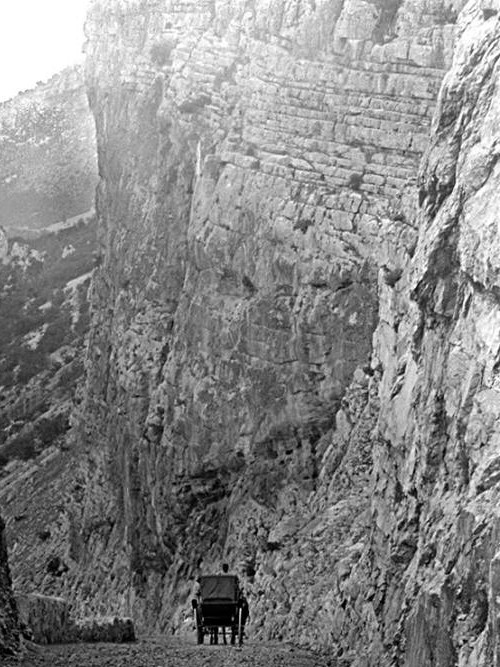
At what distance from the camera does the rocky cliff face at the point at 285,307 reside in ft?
70.7

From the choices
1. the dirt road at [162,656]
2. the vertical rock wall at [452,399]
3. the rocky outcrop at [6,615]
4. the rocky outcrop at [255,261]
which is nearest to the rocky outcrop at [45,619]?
the dirt road at [162,656]

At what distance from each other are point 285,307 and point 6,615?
1746cm

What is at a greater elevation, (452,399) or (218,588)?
(452,399)

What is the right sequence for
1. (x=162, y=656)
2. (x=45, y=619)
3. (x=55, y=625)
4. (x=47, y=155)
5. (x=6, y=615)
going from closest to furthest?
1. (x=6, y=615)
2. (x=162, y=656)
3. (x=45, y=619)
4. (x=55, y=625)
5. (x=47, y=155)

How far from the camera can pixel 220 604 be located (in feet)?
94.1

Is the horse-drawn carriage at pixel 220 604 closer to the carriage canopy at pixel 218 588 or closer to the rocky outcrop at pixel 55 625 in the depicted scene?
the carriage canopy at pixel 218 588

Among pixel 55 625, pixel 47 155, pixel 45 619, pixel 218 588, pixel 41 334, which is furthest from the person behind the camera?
pixel 47 155

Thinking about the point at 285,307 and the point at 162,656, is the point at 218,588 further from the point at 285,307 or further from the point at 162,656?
the point at 285,307

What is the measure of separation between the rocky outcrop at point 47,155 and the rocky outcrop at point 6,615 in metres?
83.4

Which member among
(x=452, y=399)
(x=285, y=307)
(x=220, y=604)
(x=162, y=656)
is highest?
(x=452, y=399)

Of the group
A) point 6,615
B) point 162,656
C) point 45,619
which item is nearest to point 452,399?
point 6,615

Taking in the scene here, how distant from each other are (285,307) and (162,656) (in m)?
15.2

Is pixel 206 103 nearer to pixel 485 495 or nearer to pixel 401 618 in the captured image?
pixel 401 618

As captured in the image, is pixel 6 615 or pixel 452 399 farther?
pixel 6 615
